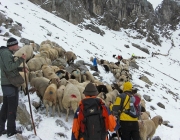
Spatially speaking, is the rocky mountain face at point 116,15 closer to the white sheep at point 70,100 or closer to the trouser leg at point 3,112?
the white sheep at point 70,100

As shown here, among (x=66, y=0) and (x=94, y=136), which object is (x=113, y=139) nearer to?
(x=94, y=136)

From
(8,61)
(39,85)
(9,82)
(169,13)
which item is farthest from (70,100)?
(169,13)

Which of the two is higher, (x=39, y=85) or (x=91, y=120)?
(x=91, y=120)

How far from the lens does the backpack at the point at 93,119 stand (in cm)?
408

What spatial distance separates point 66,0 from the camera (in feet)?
151

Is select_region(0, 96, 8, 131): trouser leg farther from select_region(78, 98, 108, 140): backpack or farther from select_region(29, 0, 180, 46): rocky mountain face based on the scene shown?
select_region(29, 0, 180, 46): rocky mountain face

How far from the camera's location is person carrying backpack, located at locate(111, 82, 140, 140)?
582 cm

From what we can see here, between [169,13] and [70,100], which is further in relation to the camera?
[169,13]

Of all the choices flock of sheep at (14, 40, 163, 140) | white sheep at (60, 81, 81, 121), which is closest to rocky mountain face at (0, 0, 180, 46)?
flock of sheep at (14, 40, 163, 140)

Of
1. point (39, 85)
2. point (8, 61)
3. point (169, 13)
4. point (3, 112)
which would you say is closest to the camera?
point (8, 61)

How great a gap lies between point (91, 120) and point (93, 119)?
0.04 metres

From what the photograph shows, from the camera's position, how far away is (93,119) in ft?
13.4

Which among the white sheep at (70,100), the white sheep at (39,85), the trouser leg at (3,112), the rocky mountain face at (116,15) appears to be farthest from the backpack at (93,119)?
the rocky mountain face at (116,15)

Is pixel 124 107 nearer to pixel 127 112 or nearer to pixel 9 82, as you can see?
pixel 127 112
